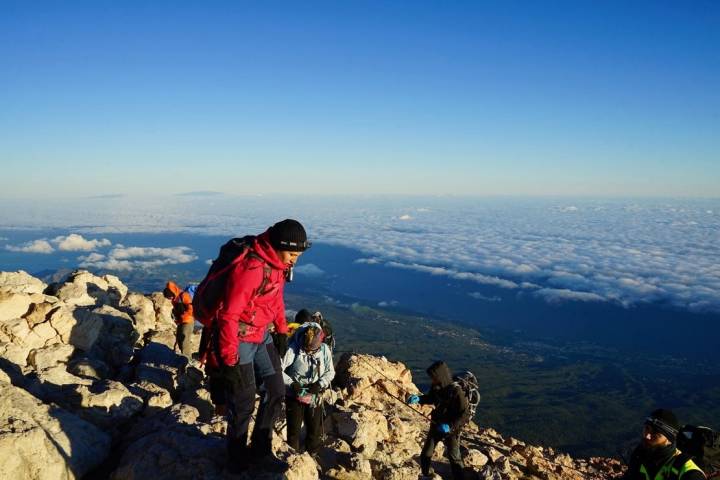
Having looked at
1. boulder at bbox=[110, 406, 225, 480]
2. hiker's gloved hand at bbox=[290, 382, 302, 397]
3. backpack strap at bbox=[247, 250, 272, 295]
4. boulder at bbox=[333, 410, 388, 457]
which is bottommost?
boulder at bbox=[333, 410, 388, 457]

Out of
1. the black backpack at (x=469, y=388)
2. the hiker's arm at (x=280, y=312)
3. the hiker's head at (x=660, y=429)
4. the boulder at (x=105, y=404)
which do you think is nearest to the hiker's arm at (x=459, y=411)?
the black backpack at (x=469, y=388)

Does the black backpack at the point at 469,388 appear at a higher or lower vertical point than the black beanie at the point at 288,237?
lower

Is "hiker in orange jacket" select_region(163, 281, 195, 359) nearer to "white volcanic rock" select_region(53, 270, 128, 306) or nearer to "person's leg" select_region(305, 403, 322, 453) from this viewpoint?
"white volcanic rock" select_region(53, 270, 128, 306)

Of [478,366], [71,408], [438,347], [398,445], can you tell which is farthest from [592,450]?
[71,408]

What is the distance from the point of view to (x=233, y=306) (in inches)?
179

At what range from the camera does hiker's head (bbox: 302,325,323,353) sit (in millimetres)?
7672

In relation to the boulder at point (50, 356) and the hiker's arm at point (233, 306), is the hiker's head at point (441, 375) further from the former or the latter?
the boulder at point (50, 356)

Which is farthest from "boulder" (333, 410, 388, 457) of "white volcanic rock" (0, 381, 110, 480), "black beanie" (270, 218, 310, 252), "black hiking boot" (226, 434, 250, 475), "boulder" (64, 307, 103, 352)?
"boulder" (64, 307, 103, 352)

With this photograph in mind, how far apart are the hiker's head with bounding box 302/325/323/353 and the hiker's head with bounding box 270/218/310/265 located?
2932mm

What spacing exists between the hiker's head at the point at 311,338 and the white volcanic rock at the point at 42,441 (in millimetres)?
3181

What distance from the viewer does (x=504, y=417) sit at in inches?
4567

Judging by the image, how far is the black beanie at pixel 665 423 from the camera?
5059 mm

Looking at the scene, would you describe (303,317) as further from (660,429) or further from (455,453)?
(660,429)

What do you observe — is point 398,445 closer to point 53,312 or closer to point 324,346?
point 324,346
